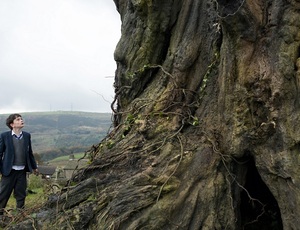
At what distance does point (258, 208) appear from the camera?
9.09 m

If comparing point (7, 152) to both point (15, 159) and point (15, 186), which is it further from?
point (15, 186)

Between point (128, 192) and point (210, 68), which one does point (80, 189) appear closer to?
point (128, 192)

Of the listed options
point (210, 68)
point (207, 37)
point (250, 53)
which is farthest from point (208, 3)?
point (250, 53)

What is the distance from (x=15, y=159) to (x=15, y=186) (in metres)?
0.73

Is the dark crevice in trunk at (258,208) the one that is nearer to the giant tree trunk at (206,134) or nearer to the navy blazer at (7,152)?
the giant tree trunk at (206,134)

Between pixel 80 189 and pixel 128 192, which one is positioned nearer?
pixel 128 192

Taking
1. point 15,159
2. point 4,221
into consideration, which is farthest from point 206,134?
point 15,159

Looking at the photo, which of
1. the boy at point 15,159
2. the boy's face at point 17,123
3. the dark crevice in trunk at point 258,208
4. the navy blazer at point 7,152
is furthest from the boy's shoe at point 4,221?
the dark crevice in trunk at point 258,208

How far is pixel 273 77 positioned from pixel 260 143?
1.10m

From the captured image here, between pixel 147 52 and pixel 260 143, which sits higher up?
pixel 147 52

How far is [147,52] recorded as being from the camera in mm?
9711

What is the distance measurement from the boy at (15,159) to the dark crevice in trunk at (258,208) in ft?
17.1

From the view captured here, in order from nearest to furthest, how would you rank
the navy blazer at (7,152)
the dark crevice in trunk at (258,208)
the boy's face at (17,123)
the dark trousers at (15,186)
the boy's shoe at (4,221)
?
1. the dark crevice in trunk at (258,208)
2. the boy's shoe at (4,221)
3. the boy's face at (17,123)
4. the navy blazer at (7,152)
5. the dark trousers at (15,186)

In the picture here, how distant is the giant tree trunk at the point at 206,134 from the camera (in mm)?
6793
